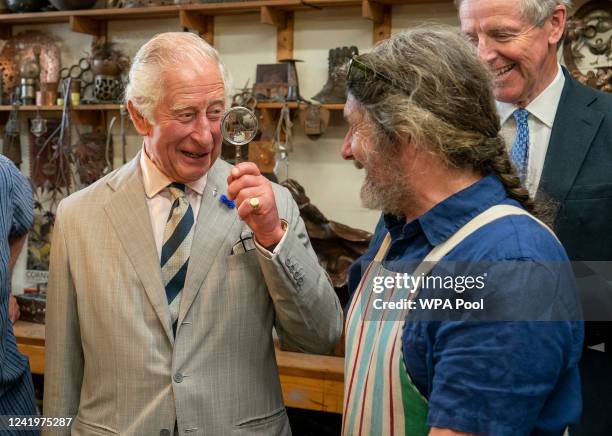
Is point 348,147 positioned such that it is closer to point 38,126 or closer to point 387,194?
point 387,194

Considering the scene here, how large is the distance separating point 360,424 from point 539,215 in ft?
1.64

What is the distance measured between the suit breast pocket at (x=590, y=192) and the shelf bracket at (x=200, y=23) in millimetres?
2449

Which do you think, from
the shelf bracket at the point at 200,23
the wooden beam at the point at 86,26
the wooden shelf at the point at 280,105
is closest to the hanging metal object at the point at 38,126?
the wooden beam at the point at 86,26

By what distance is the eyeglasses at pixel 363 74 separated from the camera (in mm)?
1313

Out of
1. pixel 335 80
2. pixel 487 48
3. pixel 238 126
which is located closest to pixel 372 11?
pixel 335 80

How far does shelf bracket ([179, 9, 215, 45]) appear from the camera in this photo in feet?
12.4

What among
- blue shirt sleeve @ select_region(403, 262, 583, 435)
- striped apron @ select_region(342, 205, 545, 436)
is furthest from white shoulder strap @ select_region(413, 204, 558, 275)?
blue shirt sleeve @ select_region(403, 262, 583, 435)

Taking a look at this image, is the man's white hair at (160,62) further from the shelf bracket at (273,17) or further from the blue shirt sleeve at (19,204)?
the shelf bracket at (273,17)

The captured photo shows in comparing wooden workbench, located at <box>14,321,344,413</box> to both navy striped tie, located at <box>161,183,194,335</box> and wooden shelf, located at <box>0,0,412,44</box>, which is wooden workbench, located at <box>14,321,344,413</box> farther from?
wooden shelf, located at <box>0,0,412,44</box>

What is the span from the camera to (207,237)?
1.80m

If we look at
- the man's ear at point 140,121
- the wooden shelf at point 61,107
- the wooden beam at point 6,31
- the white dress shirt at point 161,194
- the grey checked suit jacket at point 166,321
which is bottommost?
the grey checked suit jacket at point 166,321

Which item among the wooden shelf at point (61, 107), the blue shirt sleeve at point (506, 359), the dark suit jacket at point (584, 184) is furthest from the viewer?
the wooden shelf at point (61, 107)

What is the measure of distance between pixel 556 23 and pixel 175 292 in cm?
120

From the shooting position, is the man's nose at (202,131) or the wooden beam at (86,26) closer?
the man's nose at (202,131)
